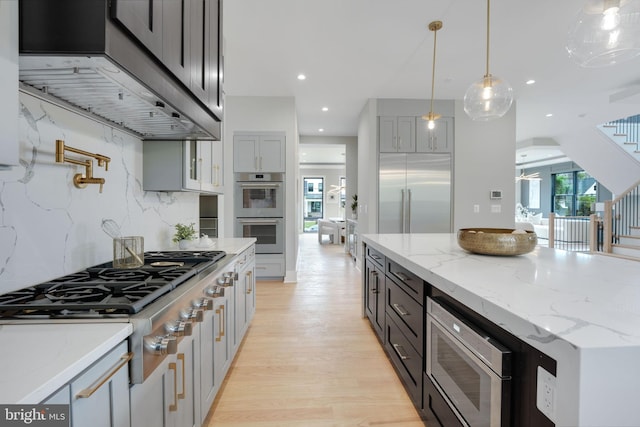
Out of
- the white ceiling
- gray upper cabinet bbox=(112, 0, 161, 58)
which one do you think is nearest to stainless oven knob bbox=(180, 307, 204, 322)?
gray upper cabinet bbox=(112, 0, 161, 58)


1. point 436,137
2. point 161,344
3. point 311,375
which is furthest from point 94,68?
point 436,137

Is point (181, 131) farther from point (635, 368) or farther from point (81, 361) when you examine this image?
point (635, 368)

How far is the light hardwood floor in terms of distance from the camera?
1696 mm

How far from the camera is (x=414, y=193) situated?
482 centimetres

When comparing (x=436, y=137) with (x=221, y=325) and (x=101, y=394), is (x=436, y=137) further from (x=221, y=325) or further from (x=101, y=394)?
(x=101, y=394)

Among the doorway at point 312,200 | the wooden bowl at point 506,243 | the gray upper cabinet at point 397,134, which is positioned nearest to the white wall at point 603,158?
the gray upper cabinet at point 397,134

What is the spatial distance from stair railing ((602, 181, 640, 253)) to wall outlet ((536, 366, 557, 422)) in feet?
22.3

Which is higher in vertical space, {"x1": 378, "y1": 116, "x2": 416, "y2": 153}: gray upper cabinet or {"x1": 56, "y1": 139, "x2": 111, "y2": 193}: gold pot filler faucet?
{"x1": 378, "y1": 116, "x2": 416, "y2": 153}: gray upper cabinet

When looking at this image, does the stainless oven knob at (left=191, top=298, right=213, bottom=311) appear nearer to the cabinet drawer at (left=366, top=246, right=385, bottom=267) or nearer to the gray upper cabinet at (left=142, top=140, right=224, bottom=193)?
the gray upper cabinet at (left=142, top=140, right=224, bottom=193)

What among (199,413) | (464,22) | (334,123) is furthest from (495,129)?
(199,413)

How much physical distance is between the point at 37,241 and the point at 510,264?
211 centimetres

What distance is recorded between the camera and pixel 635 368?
649mm

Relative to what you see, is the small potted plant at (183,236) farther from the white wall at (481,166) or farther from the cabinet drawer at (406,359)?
the white wall at (481,166)

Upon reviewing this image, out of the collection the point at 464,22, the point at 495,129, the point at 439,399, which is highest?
the point at 464,22
